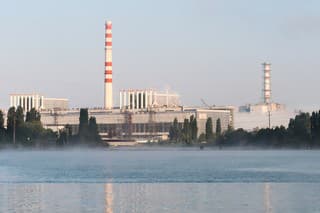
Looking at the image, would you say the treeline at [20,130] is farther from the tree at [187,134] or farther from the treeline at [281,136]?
the tree at [187,134]

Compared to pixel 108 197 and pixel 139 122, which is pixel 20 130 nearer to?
pixel 139 122

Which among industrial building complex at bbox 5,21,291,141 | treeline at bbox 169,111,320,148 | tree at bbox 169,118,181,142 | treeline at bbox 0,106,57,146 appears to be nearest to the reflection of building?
treeline at bbox 0,106,57,146

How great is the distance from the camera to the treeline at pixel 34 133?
111250 mm

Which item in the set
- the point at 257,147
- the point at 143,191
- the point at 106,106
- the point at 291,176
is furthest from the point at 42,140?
the point at 143,191

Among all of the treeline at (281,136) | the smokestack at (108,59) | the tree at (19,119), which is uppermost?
the smokestack at (108,59)

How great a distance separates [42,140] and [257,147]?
114ft

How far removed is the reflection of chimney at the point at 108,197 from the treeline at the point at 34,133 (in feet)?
254

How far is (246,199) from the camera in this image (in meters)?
27.4

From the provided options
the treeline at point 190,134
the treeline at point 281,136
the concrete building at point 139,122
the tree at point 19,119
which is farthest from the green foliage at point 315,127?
the concrete building at point 139,122

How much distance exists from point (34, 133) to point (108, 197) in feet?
295

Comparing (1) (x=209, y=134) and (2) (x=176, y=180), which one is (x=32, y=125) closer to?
(1) (x=209, y=134)

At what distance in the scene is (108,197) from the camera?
28547 mm

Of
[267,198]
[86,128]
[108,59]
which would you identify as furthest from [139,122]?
[267,198]

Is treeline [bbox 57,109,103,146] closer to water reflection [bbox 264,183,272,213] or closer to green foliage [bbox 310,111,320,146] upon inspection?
green foliage [bbox 310,111,320,146]
